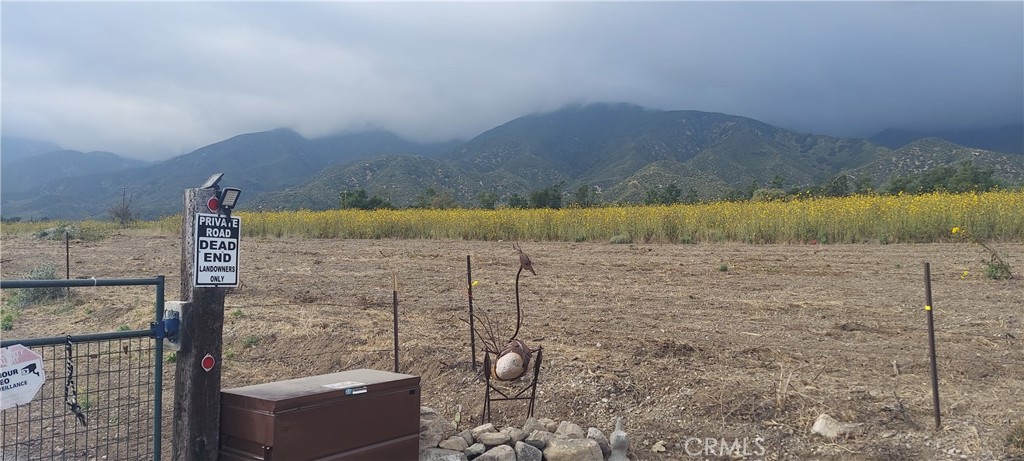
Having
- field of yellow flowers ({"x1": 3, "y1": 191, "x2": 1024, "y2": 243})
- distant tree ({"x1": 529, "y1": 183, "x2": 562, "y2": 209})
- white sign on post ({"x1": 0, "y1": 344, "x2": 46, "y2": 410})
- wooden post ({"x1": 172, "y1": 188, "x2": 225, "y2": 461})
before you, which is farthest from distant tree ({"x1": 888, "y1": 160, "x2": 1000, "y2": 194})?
white sign on post ({"x1": 0, "y1": 344, "x2": 46, "y2": 410})

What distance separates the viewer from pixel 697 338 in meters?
6.75

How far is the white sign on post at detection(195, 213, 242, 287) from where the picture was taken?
3.84 meters

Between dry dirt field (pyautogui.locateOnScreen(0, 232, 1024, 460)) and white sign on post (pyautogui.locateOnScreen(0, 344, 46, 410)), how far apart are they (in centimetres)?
304

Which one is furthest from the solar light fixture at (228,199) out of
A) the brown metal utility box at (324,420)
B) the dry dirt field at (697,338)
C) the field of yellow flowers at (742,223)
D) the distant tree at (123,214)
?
the distant tree at (123,214)

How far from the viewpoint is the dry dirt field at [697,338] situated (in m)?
5.05

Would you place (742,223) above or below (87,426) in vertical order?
above

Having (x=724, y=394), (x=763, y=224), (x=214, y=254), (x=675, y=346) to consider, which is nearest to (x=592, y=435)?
(x=724, y=394)

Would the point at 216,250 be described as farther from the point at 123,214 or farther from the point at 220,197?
the point at 123,214

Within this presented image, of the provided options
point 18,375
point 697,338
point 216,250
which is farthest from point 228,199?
point 697,338

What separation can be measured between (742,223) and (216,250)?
47.5ft

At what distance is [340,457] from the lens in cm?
384

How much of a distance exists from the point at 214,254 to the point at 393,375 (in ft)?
4.50

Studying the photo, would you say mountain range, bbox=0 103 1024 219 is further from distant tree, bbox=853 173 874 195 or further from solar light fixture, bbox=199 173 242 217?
solar light fixture, bbox=199 173 242 217

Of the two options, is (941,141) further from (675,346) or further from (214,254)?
(214,254)
